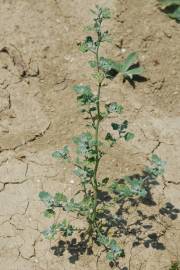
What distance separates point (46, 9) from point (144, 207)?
1.76 m

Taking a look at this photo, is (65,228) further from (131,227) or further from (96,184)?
(131,227)

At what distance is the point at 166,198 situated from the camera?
13.4ft

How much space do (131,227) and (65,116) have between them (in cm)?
93

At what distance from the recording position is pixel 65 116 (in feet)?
14.3

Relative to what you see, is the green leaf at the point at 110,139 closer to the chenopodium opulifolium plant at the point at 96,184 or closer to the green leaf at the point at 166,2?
the chenopodium opulifolium plant at the point at 96,184

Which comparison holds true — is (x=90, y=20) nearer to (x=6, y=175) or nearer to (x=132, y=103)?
(x=132, y=103)

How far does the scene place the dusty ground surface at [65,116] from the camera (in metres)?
3.84

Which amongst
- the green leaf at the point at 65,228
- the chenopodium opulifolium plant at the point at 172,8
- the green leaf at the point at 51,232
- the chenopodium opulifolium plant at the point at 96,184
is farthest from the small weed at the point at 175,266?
the chenopodium opulifolium plant at the point at 172,8

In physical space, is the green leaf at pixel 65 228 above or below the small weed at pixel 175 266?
above

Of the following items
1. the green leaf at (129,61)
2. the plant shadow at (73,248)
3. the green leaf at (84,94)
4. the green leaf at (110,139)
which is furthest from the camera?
the green leaf at (129,61)

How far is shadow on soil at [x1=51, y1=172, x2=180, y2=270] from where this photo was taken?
3805mm

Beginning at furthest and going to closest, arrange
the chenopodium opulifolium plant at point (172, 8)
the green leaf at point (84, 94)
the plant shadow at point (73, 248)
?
the chenopodium opulifolium plant at point (172, 8), the plant shadow at point (73, 248), the green leaf at point (84, 94)

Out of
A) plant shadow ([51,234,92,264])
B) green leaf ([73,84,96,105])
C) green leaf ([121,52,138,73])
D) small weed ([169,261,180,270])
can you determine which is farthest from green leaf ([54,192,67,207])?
green leaf ([121,52,138,73])

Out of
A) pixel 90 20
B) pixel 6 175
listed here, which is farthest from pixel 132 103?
pixel 6 175
